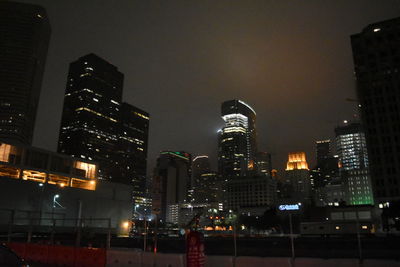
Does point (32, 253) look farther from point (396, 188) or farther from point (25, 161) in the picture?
point (396, 188)

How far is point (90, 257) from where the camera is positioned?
1878 cm

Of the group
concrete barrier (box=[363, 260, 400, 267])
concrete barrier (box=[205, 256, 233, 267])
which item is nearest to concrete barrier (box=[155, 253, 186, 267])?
concrete barrier (box=[205, 256, 233, 267])

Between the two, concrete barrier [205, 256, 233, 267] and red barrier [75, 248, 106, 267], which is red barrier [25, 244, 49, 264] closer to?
red barrier [75, 248, 106, 267]

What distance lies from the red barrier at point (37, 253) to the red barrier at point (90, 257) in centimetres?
350

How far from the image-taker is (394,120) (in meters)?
117

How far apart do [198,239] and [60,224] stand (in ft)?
214

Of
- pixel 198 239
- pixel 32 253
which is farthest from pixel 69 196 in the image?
pixel 198 239

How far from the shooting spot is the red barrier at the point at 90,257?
1812 centimetres

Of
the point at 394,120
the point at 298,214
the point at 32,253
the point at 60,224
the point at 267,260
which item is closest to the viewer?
the point at 267,260

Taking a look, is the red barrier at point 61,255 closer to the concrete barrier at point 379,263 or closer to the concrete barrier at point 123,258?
the concrete barrier at point 123,258

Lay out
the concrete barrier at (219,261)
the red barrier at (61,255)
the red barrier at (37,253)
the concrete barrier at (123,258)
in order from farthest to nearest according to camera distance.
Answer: the red barrier at (37,253)
the red barrier at (61,255)
the concrete barrier at (123,258)
the concrete barrier at (219,261)

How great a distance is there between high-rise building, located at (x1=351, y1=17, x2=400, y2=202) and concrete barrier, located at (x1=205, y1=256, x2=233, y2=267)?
113 m

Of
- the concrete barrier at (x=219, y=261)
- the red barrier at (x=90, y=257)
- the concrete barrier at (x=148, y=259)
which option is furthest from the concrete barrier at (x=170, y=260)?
the red barrier at (x=90, y=257)

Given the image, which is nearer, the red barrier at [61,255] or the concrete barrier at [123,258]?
the concrete barrier at [123,258]
